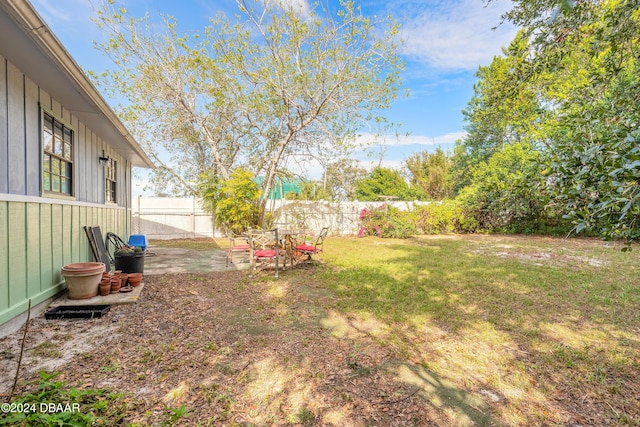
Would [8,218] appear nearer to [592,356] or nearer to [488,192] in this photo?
[488,192]

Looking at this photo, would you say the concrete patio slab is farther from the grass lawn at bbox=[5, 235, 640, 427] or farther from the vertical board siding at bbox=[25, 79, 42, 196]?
the vertical board siding at bbox=[25, 79, 42, 196]

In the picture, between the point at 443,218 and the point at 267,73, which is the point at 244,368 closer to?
the point at 267,73

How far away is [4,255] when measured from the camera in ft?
9.84

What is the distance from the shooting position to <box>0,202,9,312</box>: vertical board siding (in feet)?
9.69

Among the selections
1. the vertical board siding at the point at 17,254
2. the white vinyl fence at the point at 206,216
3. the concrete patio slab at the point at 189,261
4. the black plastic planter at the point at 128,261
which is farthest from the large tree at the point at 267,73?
the vertical board siding at the point at 17,254

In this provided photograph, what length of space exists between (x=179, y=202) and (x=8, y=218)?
9.77 metres

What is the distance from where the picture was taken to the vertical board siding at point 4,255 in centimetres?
295

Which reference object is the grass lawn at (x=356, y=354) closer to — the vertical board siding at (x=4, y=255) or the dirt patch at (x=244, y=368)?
the dirt patch at (x=244, y=368)

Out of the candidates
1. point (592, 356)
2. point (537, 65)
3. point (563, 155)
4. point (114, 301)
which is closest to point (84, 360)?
point (114, 301)

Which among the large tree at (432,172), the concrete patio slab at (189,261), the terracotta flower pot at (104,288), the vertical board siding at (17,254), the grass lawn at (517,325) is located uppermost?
the large tree at (432,172)

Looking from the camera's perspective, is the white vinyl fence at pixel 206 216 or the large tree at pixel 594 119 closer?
the large tree at pixel 594 119

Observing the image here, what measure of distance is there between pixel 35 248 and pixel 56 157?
4.72 ft

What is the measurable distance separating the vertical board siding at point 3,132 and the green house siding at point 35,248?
0.71 feet

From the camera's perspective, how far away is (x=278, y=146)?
12.5 m
